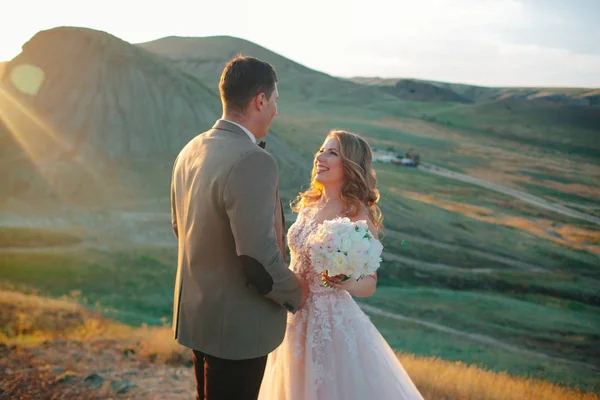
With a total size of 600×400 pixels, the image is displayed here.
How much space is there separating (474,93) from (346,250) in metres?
134

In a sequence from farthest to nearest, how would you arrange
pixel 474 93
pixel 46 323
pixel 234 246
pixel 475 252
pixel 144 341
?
pixel 474 93, pixel 475 252, pixel 46 323, pixel 144 341, pixel 234 246

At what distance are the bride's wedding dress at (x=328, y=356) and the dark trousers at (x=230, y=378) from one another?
823mm

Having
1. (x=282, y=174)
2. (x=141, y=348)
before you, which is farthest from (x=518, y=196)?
(x=141, y=348)

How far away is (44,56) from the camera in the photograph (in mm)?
28641

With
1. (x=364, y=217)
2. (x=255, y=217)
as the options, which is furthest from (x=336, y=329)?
(x=255, y=217)

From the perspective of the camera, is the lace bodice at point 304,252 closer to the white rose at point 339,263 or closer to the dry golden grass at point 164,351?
the white rose at point 339,263

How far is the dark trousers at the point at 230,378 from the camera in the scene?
8.80 ft

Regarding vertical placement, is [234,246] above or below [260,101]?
below

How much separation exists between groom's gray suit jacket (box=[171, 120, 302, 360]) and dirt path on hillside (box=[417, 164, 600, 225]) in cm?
3673

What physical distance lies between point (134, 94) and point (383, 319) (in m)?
20.0

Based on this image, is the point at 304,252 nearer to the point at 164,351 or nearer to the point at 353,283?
the point at 353,283

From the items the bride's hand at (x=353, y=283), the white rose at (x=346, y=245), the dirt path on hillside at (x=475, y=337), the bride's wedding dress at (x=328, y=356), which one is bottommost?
the dirt path on hillside at (x=475, y=337)

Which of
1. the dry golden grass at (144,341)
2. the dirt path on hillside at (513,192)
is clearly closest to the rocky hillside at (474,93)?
the dirt path on hillside at (513,192)

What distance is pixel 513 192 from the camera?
40875 mm
